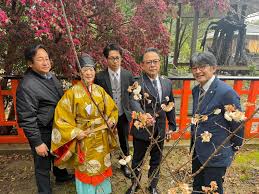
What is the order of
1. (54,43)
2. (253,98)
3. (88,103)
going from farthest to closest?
(253,98)
(54,43)
(88,103)

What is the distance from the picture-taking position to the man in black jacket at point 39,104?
8.78ft

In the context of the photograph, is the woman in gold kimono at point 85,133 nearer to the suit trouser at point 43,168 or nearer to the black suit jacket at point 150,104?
the suit trouser at point 43,168

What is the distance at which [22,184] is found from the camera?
3.66m

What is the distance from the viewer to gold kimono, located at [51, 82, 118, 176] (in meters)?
2.79

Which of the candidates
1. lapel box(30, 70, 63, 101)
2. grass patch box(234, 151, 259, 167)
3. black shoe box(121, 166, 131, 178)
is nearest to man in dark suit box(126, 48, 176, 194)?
black shoe box(121, 166, 131, 178)

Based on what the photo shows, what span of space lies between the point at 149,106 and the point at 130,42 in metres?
1.10

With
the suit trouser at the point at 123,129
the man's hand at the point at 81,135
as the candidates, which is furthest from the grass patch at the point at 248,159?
the man's hand at the point at 81,135

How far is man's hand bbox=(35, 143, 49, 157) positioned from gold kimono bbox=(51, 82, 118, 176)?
0.08 metres

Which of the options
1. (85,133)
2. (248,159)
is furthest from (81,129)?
(248,159)

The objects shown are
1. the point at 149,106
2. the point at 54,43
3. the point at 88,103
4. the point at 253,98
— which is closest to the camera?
the point at 88,103

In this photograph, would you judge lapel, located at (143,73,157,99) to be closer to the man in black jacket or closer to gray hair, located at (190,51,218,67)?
gray hair, located at (190,51,218,67)

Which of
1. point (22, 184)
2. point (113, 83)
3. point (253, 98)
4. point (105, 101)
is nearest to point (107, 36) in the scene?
point (113, 83)

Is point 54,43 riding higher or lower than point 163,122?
Answer: higher

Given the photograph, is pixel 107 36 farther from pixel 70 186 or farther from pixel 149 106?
pixel 70 186
